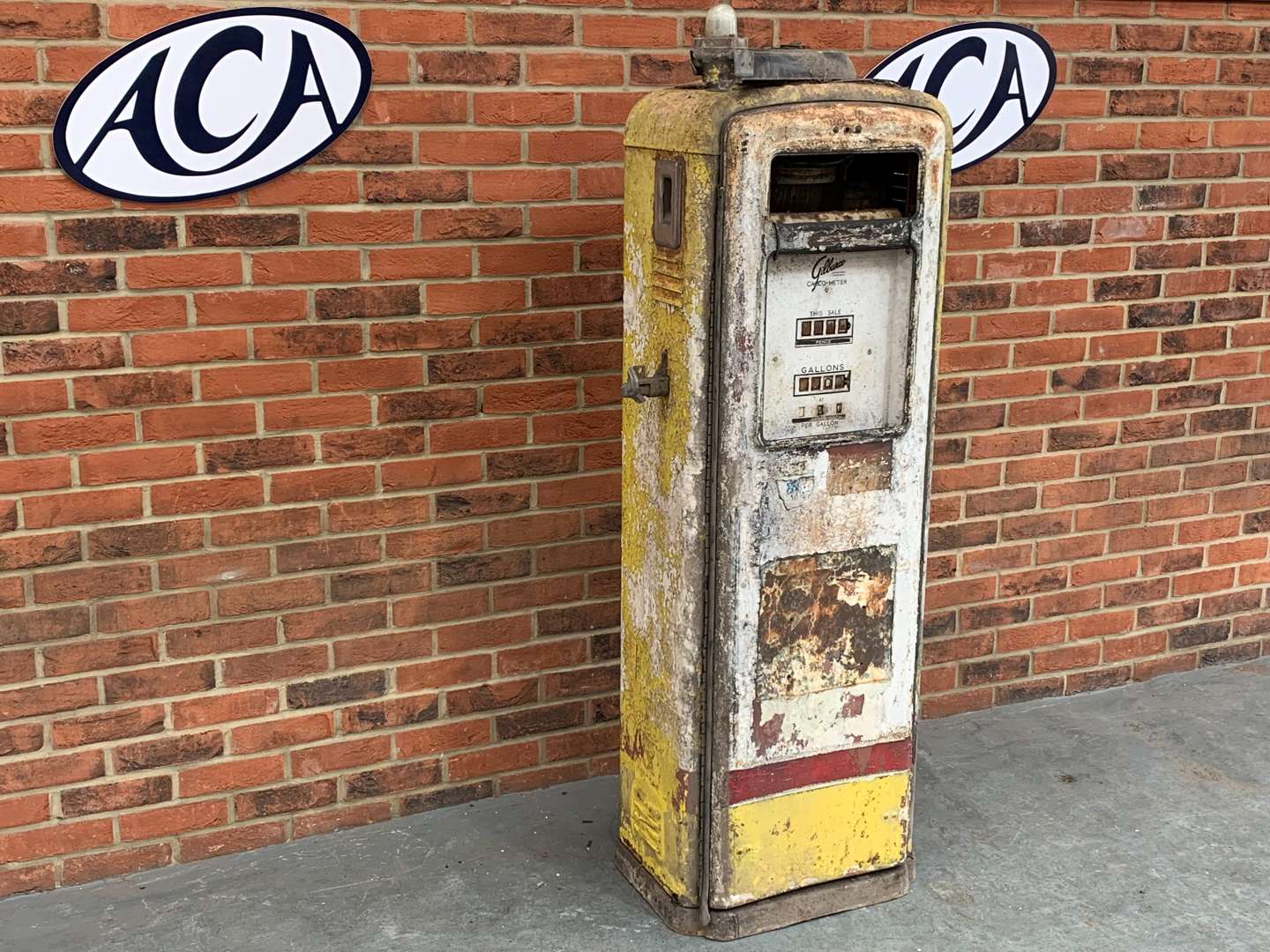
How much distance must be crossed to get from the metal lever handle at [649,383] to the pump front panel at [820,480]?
16 centimetres

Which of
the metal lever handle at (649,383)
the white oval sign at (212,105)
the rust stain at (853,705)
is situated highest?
the white oval sign at (212,105)

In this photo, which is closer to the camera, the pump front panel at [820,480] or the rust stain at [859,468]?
the pump front panel at [820,480]

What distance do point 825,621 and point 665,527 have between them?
1.42ft

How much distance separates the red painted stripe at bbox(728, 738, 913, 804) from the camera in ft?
10.4

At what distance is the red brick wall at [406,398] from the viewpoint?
326cm

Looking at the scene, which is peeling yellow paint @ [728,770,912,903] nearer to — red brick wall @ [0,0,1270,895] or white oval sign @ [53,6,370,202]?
red brick wall @ [0,0,1270,895]

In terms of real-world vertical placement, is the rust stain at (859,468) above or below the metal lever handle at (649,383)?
below

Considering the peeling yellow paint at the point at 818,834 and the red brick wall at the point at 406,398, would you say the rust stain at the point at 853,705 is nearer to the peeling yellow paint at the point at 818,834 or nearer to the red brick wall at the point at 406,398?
the peeling yellow paint at the point at 818,834

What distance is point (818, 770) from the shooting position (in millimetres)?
3252

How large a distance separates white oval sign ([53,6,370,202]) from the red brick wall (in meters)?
0.05

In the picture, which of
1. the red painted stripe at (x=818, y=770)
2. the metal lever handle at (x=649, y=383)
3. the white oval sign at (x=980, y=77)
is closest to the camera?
the metal lever handle at (x=649, y=383)

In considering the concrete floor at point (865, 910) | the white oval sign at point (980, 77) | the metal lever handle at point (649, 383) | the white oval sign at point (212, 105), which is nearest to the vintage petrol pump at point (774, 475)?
the metal lever handle at point (649, 383)

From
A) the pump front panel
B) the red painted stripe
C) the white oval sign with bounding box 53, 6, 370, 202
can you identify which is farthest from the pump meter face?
the white oval sign with bounding box 53, 6, 370, 202

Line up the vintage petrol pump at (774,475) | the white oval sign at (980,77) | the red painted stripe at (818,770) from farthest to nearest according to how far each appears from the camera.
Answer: the white oval sign at (980,77)
the red painted stripe at (818,770)
the vintage petrol pump at (774,475)
